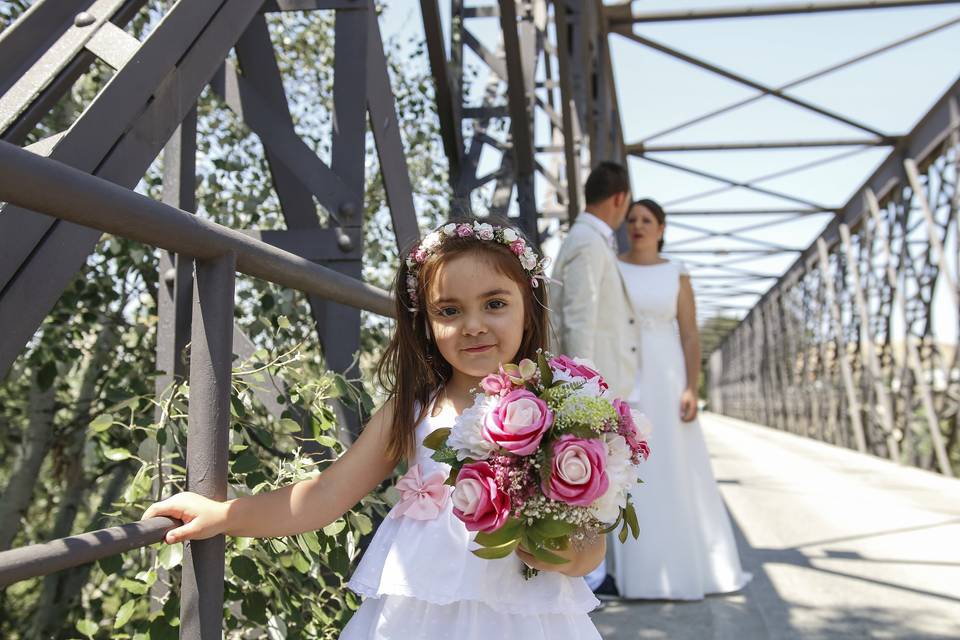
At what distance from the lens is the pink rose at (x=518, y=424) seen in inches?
51.7

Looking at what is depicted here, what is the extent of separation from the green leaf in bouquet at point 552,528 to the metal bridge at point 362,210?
474mm

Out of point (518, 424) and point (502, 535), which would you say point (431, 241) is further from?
point (502, 535)


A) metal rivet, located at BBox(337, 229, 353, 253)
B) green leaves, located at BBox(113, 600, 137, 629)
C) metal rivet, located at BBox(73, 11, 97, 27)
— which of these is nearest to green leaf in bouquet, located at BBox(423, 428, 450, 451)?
green leaves, located at BBox(113, 600, 137, 629)

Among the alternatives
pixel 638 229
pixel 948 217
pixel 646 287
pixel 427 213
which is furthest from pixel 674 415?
pixel 948 217

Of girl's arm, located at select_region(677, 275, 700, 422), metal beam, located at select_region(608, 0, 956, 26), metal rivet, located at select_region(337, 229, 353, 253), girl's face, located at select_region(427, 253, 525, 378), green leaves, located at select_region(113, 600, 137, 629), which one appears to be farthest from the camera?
metal beam, located at select_region(608, 0, 956, 26)

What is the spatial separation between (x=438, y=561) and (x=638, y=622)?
218 centimetres

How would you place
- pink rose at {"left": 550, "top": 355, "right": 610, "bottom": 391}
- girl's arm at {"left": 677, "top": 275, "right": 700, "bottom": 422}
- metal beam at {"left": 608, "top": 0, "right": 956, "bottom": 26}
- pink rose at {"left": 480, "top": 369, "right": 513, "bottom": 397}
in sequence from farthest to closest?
metal beam at {"left": 608, "top": 0, "right": 956, "bottom": 26}, girl's arm at {"left": 677, "top": 275, "right": 700, "bottom": 422}, pink rose at {"left": 550, "top": 355, "right": 610, "bottom": 391}, pink rose at {"left": 480, "top": 369, "right": 513, "bottom": 397}

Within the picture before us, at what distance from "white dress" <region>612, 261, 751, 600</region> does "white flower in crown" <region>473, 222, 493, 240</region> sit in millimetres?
2461

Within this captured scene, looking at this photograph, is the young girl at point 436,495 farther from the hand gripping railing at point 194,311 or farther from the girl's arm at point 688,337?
the girl's arm at point 688,337

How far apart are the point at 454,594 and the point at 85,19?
1.39 m

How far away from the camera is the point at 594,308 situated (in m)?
3.78

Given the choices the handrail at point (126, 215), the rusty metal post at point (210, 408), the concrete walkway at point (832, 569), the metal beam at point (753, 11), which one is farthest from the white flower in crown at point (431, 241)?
the metal beam at point (753, 11)

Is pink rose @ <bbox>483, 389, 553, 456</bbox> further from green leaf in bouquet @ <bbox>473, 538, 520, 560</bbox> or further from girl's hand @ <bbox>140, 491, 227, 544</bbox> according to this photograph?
girl's hand @ <bbox>140, 491, 227, 544</bbox>

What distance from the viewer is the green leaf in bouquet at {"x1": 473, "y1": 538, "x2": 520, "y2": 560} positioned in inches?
51.3
